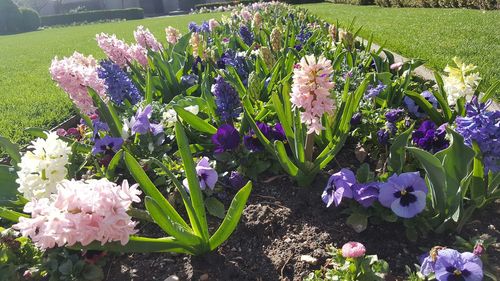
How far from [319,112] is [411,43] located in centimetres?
492

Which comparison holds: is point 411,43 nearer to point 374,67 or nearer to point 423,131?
point 374,67

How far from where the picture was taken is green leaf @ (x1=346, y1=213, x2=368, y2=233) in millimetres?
1955

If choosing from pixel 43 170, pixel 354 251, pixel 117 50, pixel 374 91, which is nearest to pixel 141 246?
pixel 43 170

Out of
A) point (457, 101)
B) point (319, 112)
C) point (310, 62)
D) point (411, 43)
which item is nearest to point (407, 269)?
point (319, 112)

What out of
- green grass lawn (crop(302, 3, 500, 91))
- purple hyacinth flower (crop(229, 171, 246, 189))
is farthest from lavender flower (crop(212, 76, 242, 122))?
green grass lawn (crop(302, 3, 500, 91))

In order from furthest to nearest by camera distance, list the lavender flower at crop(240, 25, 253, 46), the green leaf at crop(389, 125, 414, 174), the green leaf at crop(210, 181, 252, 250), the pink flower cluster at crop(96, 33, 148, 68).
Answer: the lavender flower at crop(240, 25, 253, 46) < the pink flower cluster at crop(96, 33, 148, 68) < the green leaf at crop(389, 125, 414, 174) < the green leaf at crop(210, 181, 252, 250)

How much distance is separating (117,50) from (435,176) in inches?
111

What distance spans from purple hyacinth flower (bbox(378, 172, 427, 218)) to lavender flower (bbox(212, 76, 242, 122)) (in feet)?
3.27

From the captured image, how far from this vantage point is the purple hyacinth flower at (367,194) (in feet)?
6.36

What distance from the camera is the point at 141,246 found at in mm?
1637

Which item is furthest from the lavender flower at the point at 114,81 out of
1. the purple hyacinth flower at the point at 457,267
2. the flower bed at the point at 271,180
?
the purple hyacinth flower at the point at 457,267

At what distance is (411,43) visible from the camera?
20.6 feet

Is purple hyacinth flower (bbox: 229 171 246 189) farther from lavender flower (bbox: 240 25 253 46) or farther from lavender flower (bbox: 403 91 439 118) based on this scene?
lavender flower (bbox: 240 25 253 46)

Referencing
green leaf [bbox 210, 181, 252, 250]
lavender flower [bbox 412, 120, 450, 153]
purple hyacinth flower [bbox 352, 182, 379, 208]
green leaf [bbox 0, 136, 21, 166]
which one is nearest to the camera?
green leaf [bbox 210, 181, 252, 250]
